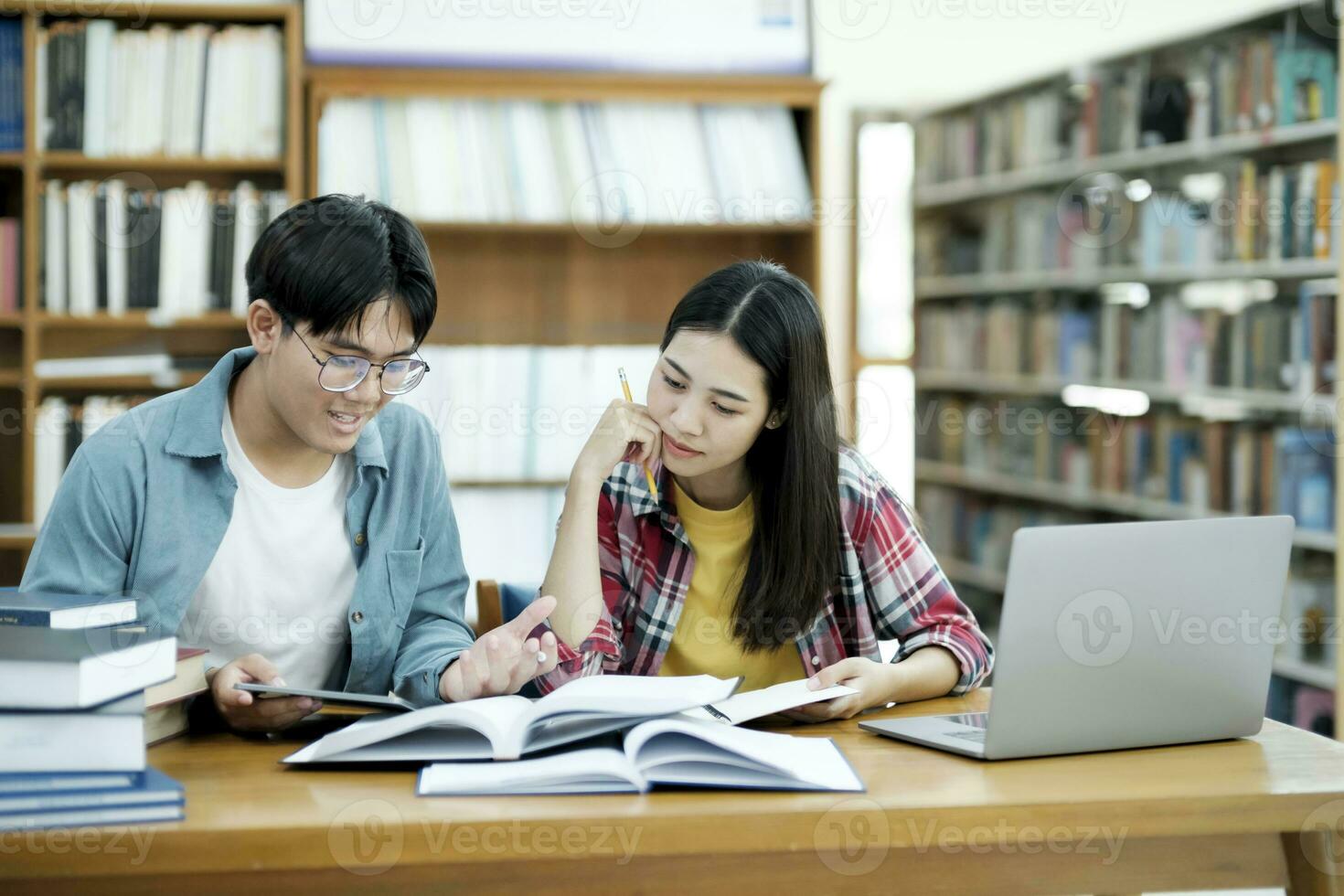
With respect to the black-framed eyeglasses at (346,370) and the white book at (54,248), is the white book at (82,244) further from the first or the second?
the black-framed eyeglasses at (346,370)

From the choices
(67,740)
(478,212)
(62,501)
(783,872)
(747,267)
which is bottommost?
(783,872)

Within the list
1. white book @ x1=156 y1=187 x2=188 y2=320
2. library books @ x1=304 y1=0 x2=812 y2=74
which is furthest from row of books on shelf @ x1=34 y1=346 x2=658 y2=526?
library books @ x1=304 y1=0 x2=812 y2=74

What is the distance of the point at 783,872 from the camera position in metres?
0.98

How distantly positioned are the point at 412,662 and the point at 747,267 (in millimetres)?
648

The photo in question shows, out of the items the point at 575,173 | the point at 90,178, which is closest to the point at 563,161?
the point at 575,173

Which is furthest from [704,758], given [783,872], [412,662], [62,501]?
[62,501]

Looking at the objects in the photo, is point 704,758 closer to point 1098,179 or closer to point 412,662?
point 412,662

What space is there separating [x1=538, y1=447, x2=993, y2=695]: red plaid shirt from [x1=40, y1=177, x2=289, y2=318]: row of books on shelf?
1.67m

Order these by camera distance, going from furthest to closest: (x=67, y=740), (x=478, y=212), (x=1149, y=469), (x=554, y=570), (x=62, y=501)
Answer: (x=1149, y=469) < (x=478, y=212) < (x=554, y=570) < (x=62, y=501) < (x=67, y=740)

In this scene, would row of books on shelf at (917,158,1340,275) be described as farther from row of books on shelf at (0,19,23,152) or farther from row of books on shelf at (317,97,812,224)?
row of books on shelf at (0,19,23,152)

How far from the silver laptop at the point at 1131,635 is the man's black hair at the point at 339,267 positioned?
2.34 ft

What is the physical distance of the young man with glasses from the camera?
1343 millimetres

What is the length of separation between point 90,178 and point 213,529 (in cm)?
206

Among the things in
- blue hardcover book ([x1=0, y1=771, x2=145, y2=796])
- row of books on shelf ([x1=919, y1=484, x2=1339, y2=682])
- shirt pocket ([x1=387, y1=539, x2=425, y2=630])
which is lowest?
row of books on shelf ([x1=919, y1=484, x2=1339, y2=682])
